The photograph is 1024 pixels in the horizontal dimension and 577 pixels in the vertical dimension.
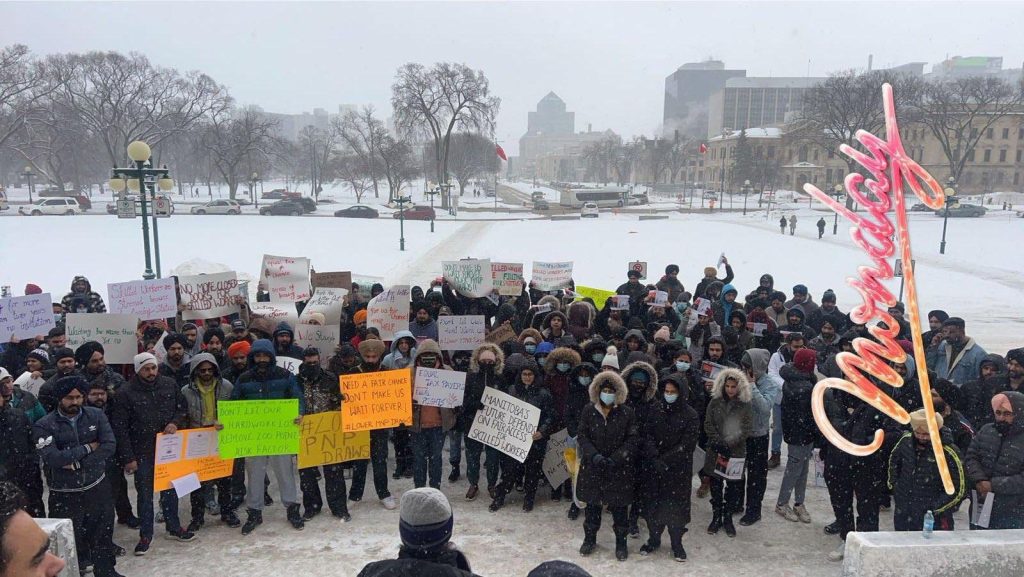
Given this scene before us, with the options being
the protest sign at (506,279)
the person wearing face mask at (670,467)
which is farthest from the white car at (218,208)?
the person wearing face mask at (670,467)

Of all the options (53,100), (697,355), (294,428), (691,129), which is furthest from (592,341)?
(691,129)

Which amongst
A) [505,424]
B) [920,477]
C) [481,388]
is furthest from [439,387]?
[920,477]

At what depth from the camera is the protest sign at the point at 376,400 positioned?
6465 millimetres

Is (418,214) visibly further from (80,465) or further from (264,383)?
(80,465)

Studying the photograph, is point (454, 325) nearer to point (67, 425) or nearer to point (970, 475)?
point (67, 425)

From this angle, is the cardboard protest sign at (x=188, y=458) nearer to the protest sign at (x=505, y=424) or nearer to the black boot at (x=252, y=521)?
the black boot at (x=252, y=521)

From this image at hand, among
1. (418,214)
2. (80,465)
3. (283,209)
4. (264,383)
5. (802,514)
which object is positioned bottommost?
(802,514)

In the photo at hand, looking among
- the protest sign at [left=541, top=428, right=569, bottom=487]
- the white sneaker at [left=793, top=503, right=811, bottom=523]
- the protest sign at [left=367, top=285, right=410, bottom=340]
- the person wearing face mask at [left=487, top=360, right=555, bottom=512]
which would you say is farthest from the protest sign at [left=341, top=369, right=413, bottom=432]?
the white sneaker at [left=793, top=503, right=811, bottom=523]

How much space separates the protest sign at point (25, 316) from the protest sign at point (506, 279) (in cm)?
678

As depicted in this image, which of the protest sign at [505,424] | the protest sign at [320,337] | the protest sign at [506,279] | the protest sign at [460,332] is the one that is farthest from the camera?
the protest sign at [506,279]

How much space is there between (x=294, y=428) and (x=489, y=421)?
1.89 m

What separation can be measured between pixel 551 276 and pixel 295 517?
751cm

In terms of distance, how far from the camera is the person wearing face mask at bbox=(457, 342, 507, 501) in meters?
6.71

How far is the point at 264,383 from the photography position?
242 inches
